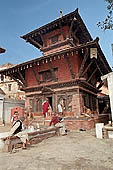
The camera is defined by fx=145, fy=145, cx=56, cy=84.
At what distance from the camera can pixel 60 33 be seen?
1523 centimetres

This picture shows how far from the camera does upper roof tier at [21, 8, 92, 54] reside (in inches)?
554

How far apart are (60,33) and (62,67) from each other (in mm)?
4193

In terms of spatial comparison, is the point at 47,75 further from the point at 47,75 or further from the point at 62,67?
the point at 62,67

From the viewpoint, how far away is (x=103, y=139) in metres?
7.31

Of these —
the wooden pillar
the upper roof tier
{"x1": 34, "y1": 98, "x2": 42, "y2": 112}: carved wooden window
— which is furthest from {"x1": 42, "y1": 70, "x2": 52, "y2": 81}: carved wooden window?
the wooden pillar

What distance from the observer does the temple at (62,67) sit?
Result: 12.1 metres

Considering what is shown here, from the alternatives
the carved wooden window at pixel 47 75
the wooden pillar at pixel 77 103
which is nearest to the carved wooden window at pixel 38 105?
the carved wooden window at pixel 47 75

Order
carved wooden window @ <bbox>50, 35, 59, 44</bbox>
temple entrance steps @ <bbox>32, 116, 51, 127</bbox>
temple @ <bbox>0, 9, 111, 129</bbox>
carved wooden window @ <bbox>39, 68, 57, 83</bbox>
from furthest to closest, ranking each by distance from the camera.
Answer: carved wooden window @ <bbox>50, 35, 59, 44</bbox> < carved wooden window @ <bbox>39, 68, 57, 83</bbox> < temple entrance steps @ <bbox>32, 116, 51, 127</bbox> < temple @ <bbox>0, 9, 111, 129</bbox>

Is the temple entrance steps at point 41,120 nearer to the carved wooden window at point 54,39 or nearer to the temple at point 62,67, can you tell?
the temple at point 62,67

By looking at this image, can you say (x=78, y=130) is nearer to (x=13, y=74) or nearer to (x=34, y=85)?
(x=34, y=85)

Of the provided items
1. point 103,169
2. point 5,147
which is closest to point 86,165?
point 103,169

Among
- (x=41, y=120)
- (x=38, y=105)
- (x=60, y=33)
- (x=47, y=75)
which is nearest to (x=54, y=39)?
(x=60, y=33)

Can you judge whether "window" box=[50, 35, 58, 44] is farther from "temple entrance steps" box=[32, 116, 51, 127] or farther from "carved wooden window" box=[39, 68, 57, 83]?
"temple entrance steps" box=[32, 116, 51, 127]

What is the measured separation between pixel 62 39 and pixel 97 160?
12.8 m
